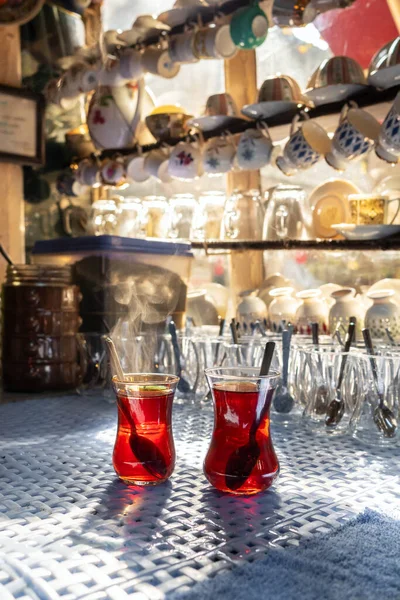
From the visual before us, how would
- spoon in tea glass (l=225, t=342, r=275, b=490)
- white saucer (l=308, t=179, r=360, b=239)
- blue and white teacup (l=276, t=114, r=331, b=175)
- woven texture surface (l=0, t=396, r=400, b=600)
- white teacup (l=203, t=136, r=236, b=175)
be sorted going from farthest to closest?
white teacup (l=203, t=136, r=236, b=175) → white saucer (l=308, t=179, r=360, b=239) → blue and white teacup (l=276, t=114, r=331, b=175) → spoon in tea glass (l=225, t=342, r=275, b=490) → woven texture surface (l=0, t=396, r=400, b=600)

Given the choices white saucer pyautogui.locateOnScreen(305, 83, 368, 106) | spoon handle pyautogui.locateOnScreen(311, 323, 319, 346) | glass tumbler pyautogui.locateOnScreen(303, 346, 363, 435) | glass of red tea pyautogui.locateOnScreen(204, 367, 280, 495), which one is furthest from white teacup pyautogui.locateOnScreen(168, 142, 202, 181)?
glass of red tea pyautogui.locateOnScreen(204, 367, 280, 495)

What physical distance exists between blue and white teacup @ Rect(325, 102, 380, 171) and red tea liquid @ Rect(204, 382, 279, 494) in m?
1.02

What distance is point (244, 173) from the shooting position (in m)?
2.43

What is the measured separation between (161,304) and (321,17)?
1.23 m

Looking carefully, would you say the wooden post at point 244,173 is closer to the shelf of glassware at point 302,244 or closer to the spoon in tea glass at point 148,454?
the shelf of glassware at point 302,244

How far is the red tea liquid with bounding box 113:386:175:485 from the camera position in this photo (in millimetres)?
843

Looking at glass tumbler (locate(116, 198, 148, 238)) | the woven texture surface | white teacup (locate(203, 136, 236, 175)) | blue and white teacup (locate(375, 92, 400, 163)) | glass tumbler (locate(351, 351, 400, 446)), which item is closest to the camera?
the woven texture surface

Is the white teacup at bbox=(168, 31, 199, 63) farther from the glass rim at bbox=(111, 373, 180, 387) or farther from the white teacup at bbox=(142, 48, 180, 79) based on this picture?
the glass rim at bbox=(111, 373, 180, 387)

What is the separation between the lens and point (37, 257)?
2.09 m

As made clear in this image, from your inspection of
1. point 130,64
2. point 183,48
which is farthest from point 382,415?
point 130,64

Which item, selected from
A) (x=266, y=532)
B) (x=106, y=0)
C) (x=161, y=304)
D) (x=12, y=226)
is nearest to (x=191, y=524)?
(x=266, y=532)

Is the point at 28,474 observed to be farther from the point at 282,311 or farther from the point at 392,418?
the point at 282,311

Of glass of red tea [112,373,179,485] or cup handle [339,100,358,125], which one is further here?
cup handle [339,100,358,125]

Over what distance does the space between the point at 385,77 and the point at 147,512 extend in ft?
4.19
